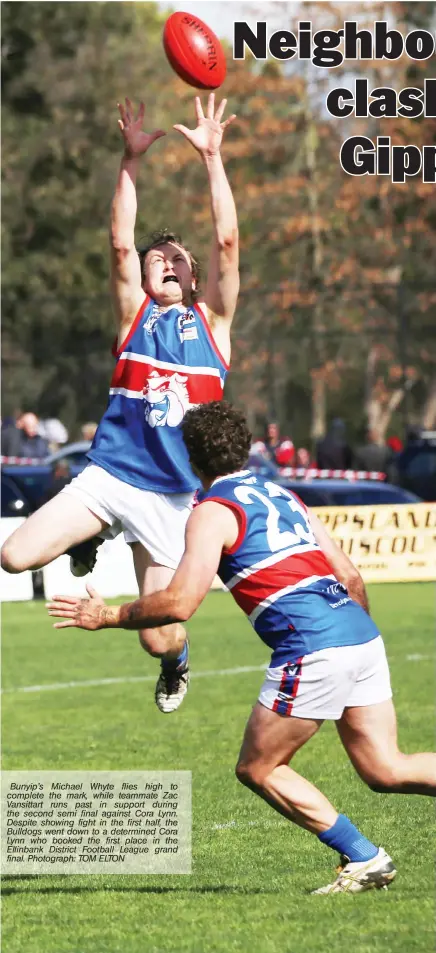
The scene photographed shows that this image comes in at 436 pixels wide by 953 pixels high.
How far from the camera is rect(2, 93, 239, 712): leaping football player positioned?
7.32 meters

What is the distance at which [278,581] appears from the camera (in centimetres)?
551

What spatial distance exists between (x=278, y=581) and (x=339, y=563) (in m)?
0.46

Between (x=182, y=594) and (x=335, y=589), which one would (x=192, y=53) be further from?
(x=182, y=594)

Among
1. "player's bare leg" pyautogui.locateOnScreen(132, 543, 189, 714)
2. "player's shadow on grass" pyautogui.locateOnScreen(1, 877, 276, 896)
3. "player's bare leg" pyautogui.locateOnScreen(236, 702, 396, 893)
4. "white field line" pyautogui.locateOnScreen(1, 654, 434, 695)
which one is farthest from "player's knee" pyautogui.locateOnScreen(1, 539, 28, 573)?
"white field line" pyautogui.locateOnScreen(1, 654, 434, 695)

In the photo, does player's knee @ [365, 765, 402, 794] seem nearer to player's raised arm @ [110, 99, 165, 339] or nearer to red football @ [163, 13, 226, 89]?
player's raised arm @ [110, 99, 165, 339]

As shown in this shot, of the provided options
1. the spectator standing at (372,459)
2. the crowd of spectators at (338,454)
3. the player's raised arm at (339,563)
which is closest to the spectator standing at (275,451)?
the crowd of spectators at (338,454)

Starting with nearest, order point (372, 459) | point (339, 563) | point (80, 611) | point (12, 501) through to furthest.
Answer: point (80, 611), point (339, 563), point (12, 501), point (372, 459)

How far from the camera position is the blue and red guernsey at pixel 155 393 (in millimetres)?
7352

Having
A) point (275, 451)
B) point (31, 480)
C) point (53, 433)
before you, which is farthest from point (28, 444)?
point (53, 433)

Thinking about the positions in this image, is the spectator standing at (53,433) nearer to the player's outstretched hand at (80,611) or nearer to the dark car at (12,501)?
the dark car at (12,501)

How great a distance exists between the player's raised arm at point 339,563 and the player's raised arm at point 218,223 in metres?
1.86

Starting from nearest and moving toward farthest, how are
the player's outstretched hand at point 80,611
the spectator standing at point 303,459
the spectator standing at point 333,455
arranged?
the player's outstretched hand at point 80,611 → the spectator standing at point 333,455 → the spectator standing at point 303,459

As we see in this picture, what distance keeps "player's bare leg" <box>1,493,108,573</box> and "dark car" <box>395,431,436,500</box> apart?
1904 cm

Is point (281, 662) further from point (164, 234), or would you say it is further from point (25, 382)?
point (25, 382)
